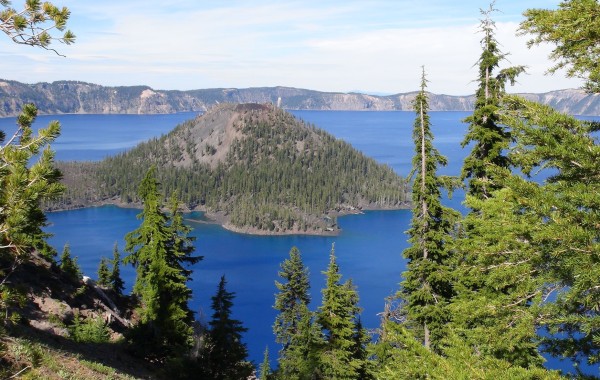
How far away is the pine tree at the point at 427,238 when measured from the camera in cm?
2028

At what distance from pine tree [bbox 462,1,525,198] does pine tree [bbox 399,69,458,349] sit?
4.60 feet

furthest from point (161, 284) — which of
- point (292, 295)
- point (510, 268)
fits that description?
point (510, 268)

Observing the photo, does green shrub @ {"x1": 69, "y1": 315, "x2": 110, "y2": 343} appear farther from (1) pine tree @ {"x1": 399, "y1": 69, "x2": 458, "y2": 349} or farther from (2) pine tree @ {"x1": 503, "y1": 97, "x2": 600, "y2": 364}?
(2) pine tree @ {"x1": 503, "y1": 97, "x2": 600, "y2": 364}

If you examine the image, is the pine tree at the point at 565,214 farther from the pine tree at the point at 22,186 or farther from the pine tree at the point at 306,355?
the pine tree at the point at 306,355

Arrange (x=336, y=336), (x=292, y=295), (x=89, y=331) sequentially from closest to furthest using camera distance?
(x=89, y=331), (x=336, y=336), (x=292, y=295)

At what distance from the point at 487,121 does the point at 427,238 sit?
5443 mm

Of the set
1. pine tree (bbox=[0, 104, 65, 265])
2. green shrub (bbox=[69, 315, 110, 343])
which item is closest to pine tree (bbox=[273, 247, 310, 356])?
green shrub (bbox=[69, 315, 110, 343])

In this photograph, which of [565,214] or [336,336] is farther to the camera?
[336,336]

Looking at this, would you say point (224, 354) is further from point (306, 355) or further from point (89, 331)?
point (89, 331)

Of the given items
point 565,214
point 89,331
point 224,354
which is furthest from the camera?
point 89,331

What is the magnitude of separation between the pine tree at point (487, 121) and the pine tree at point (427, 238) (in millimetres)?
1402

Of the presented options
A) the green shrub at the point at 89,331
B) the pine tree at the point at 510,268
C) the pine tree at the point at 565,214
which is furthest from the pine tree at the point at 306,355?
the pine tree at the point at 565,214

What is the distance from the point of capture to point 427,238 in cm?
2062

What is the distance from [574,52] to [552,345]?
5.22 m
